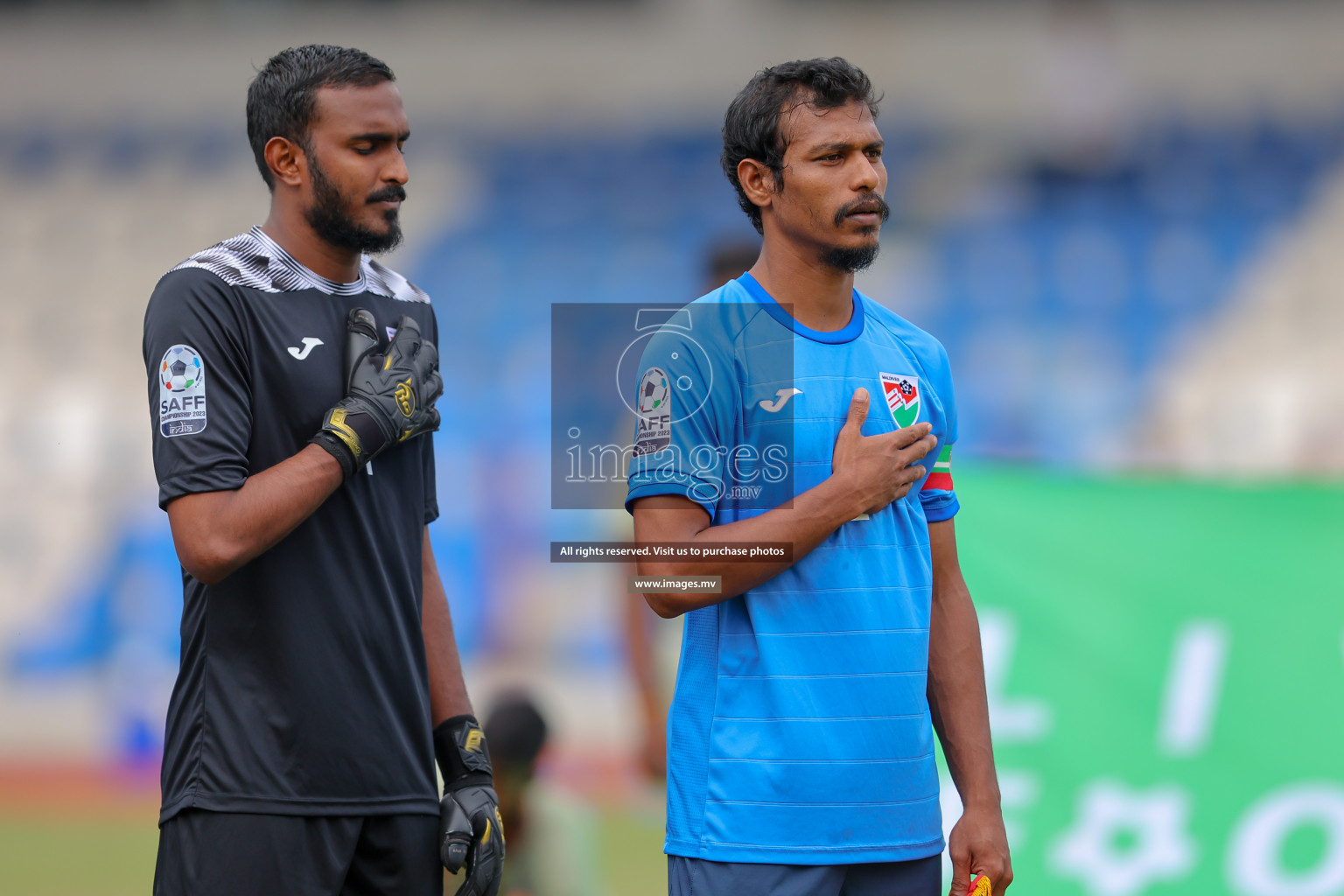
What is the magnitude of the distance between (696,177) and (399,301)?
666 centimetres

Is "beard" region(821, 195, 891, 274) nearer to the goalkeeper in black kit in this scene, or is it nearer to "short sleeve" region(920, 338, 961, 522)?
"short sleeve" region(920, 338, 961, 522)

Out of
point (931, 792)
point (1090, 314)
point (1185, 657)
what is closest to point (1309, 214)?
point (1090, 314)

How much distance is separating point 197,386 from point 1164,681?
288cm

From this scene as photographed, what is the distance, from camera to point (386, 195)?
216 cm

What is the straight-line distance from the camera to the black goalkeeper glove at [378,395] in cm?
198

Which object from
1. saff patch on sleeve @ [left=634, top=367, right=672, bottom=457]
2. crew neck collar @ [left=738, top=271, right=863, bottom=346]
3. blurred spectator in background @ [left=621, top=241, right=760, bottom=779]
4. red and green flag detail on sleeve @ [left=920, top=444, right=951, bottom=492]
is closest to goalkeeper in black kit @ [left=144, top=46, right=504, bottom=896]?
saff patch on sleeve @ [left=634, top=367, right=672, bottom=457]

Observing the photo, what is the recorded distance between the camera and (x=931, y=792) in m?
2.00

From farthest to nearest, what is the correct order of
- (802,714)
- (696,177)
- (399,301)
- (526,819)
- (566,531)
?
(696,177) → (566,531) → (526,819) → (399,301) → (802,714)

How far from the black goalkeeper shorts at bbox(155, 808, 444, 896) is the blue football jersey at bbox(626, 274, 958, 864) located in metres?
0.45

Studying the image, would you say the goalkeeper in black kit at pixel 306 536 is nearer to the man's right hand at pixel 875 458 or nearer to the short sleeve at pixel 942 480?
the man's right hand at pixel 875 458

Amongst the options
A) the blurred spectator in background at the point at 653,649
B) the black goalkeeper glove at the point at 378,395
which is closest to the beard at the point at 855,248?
the black goalkeeper glove at the point at 378,395

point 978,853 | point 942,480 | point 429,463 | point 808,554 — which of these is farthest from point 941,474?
point 429,463

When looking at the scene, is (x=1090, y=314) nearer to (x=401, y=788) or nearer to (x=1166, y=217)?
(x=1166, y=217)

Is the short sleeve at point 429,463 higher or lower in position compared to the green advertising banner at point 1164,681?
higher
